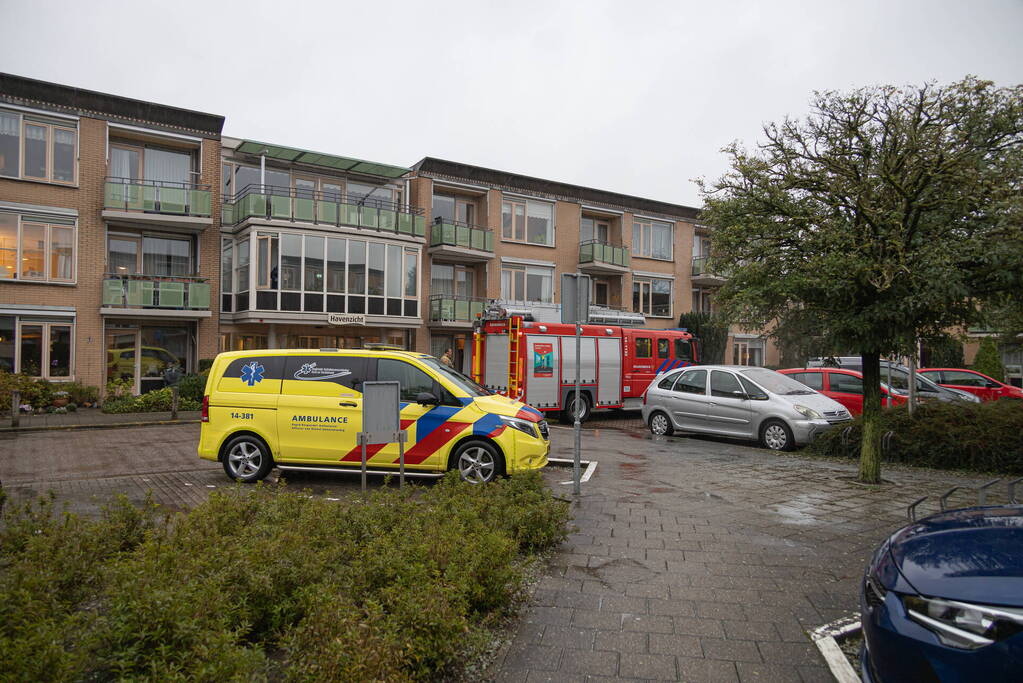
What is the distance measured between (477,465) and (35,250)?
1818cm

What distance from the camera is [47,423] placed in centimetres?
1559

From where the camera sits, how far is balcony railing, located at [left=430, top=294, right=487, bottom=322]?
85.8 ft

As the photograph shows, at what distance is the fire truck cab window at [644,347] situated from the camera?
778 inches

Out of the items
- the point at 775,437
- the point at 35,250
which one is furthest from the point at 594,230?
the point at 35,250

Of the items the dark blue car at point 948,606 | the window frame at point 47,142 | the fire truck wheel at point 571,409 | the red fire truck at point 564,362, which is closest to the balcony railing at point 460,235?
the red fire truck at point 564,362

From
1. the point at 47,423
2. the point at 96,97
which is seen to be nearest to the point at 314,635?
the point at 47,423

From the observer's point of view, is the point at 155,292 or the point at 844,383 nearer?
the point at 844,383

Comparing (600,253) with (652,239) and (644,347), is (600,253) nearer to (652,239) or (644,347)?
(652,239)

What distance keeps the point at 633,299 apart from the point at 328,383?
2607cm

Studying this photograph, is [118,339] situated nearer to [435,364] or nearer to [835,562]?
[435,364]

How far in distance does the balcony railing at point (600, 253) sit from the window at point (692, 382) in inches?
656

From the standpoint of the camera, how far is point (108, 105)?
20.3 m

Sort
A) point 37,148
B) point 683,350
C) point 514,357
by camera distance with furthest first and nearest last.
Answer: point 683,350
point 37,148
point 514,357

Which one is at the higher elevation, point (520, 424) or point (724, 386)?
point (724, 386)
